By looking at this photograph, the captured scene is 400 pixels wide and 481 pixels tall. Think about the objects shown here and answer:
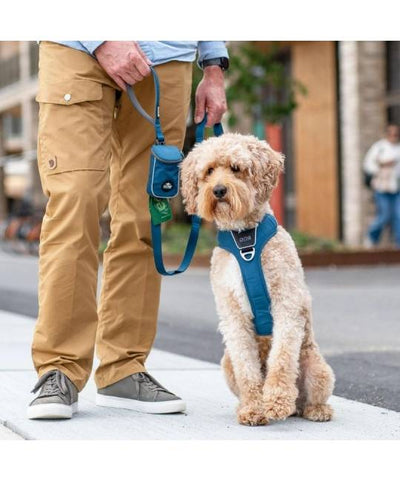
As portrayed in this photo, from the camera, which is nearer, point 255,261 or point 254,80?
point 255,261

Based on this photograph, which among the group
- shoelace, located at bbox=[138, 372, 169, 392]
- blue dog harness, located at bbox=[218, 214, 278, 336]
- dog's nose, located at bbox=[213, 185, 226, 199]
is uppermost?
dog's nose, located at bbox=[213, 185, 226, 199]

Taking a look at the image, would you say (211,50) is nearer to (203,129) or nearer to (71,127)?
(203,129)

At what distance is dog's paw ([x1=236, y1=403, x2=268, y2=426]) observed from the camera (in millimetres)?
3766

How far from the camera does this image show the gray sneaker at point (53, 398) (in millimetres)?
3685

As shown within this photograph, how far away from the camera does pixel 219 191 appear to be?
3729mm

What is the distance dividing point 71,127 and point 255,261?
2.86 ft

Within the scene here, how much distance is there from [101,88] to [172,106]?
0.38m

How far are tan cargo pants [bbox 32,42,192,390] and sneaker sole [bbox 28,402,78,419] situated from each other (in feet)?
0.42

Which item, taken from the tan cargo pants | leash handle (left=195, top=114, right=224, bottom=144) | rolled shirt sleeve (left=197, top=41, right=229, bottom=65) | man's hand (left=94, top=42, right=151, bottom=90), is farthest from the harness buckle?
rolled shirt sleeve (left=197, top=41, right=229, bottom=65)

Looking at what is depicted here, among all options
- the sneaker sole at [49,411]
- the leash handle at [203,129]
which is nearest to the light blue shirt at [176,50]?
the leash handle at [203,129]

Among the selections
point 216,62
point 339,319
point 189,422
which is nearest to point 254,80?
point 339,319

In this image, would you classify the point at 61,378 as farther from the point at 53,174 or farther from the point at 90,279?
the point at 53,174

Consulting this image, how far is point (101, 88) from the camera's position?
3826mm

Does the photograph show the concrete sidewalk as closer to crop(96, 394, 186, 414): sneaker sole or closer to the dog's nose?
crop(96, 394, 186, 414): sneaker sole
